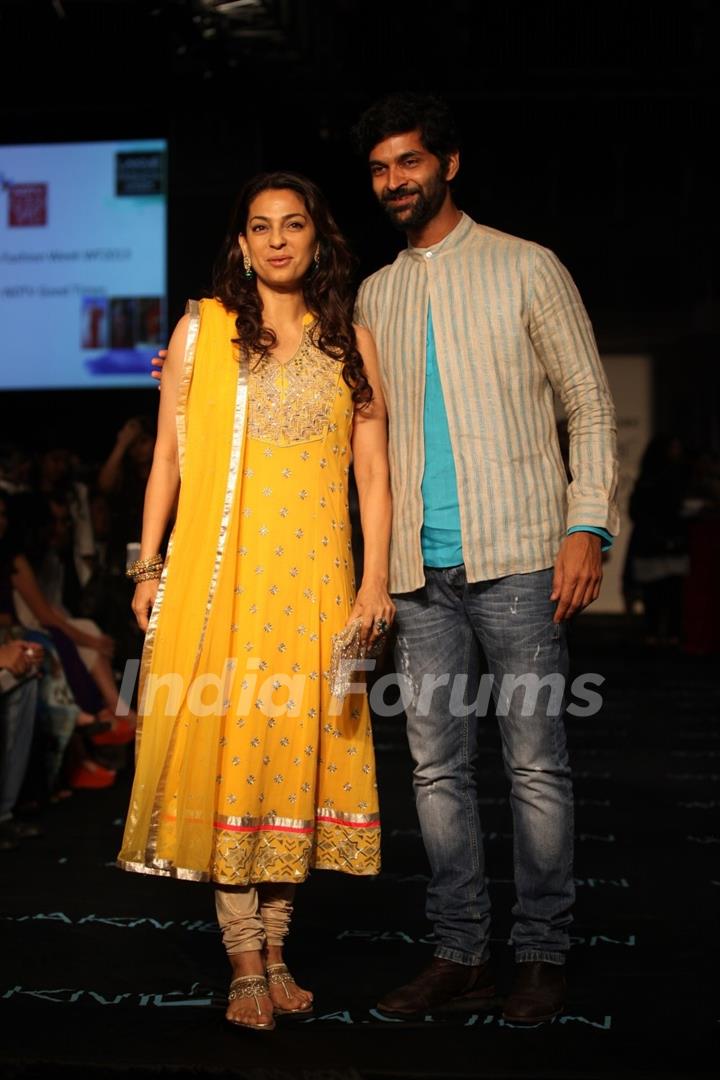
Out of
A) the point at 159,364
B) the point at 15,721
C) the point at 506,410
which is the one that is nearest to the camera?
the point at 506,410

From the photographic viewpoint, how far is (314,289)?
2551 millimetres

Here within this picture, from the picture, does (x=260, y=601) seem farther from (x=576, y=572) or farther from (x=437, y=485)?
(x=576, y=572)

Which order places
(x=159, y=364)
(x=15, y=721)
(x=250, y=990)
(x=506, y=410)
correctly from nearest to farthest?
(x=250, y=990)
(x=506, y=410)
(x=159, y=364)
(x=15, y=721)

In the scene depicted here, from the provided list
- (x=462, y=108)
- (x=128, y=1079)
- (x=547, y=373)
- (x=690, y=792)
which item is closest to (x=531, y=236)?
(x=462, y=108)

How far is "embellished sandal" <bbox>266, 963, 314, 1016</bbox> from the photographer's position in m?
2.42

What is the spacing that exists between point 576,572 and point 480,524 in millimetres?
189

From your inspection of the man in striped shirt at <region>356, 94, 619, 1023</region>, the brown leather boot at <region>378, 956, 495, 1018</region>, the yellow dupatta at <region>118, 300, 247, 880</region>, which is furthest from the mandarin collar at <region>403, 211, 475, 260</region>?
the brown leather boot at <region>378, 956, 495, 1018</region>

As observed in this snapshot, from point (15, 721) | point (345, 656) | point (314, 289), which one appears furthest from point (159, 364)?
point (15, 721)

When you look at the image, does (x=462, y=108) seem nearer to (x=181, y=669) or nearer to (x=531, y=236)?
(x=531, y=236)

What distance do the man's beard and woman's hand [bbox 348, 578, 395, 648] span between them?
65cm

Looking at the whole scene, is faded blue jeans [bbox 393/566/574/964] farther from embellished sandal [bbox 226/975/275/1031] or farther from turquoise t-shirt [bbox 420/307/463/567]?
embellished sandal [bbox 226/975/275/1031]

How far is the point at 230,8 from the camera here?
732 centimetres

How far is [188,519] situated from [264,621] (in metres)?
0.22

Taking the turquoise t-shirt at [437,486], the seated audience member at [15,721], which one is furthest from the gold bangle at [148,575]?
the seated audience member at [15,721]
